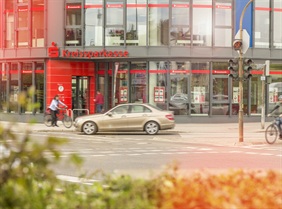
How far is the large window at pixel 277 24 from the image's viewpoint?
111 ft

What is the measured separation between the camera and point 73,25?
33.5 metres

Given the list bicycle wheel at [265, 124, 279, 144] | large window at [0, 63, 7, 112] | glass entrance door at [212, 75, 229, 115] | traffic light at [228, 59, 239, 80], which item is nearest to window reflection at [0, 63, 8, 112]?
large window at [0, 63, 7, 112]

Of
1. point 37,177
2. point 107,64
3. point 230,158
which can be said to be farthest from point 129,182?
point 107,64

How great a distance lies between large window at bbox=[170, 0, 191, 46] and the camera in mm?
32656

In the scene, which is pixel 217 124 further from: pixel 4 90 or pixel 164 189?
pixel 164 189

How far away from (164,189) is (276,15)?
1223 inches

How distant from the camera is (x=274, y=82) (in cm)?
3422

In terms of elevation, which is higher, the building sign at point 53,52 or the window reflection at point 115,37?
the window reflection at point 115,37

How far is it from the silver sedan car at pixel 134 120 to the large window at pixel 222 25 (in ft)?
31.5

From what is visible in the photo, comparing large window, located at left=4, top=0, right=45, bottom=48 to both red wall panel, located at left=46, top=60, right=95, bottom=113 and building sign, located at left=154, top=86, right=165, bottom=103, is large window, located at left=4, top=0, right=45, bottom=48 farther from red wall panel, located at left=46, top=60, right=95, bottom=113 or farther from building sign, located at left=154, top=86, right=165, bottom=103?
building sign, located at left=154, top=86, right=165, bottom=103

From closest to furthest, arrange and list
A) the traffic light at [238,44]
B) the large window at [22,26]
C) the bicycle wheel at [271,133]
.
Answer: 1. the bicycle wheel at [271,133]
2. the traffic light at [238,44]
3. the large window at [22,26]

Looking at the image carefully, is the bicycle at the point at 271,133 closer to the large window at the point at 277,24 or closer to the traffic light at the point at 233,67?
the traffic light at the point at 233,67

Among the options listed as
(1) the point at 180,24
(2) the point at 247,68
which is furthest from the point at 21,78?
(2) the point at 247,68

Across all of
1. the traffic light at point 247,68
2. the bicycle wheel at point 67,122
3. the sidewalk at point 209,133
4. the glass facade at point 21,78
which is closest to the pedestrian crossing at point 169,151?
the sidewalk at point 209,133
